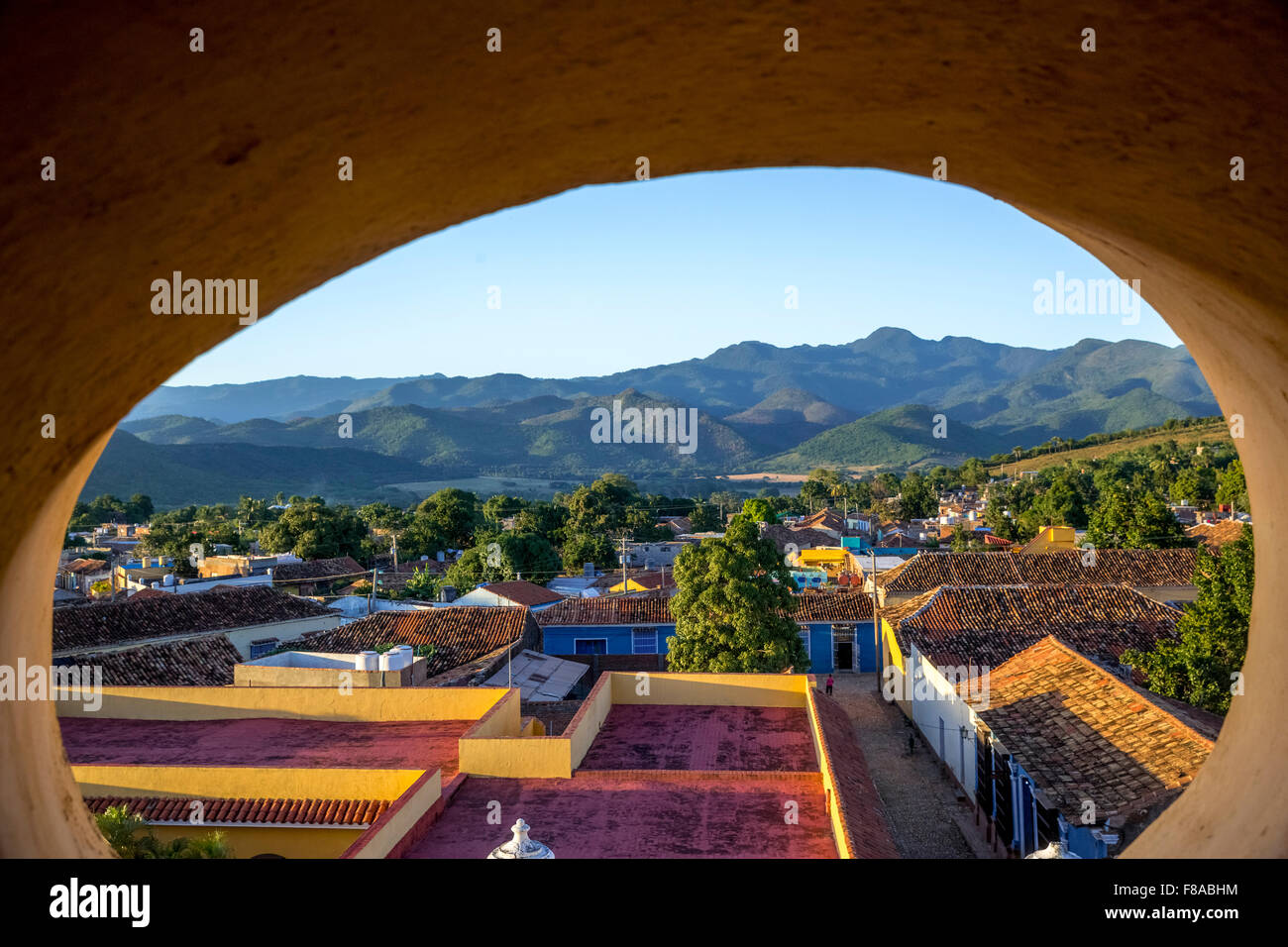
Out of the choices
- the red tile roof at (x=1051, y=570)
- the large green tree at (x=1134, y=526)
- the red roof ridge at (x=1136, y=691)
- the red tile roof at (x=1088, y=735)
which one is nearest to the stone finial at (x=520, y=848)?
the red tile roof at (x=1088, y=735)

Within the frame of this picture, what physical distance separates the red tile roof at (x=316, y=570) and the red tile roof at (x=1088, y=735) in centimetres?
3313

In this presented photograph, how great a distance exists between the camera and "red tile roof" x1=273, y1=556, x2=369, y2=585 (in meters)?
41.3

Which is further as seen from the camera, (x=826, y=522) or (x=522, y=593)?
(x=826, y=522)

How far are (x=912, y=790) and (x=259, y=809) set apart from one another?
1243 centimetres

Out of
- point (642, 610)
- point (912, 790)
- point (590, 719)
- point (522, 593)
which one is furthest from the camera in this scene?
point (522, 593)

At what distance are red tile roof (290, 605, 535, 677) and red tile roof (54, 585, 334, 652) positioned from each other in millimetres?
1523

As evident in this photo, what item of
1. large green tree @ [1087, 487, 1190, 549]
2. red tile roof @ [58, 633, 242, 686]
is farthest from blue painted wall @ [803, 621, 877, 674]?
red tile roof @ [58, 633, 242, 686]

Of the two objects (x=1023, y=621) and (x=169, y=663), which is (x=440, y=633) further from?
(x=1023, y=621)

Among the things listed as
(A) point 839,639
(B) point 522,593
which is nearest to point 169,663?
(B) point 522,593

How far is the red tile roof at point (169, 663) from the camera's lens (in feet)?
55.5

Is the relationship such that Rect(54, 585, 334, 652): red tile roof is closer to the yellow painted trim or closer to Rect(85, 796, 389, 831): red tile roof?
the yellow painted trim

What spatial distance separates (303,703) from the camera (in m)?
13.0

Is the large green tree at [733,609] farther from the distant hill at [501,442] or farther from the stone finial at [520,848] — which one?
the distant hill at [501,442]

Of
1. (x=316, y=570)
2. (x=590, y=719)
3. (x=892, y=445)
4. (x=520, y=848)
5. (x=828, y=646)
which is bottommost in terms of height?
(x=828, y=646)
